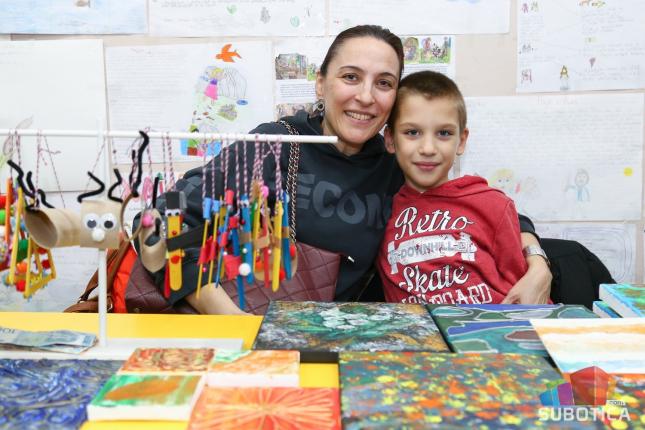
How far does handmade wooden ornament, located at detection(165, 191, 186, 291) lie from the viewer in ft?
2.76

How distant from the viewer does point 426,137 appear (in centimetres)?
135

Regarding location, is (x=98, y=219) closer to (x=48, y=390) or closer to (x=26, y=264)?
(x=26, y=264)

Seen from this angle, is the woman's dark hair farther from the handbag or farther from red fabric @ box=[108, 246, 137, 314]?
red fabric @ box=[108, 246, 137, 314]

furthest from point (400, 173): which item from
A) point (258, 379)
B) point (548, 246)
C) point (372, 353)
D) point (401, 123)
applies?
point (258, 379)

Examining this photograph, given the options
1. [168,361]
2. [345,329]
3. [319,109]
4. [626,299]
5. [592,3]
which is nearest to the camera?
[168,361]

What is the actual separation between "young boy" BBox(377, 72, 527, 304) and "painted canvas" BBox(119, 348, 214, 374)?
0.63 meters

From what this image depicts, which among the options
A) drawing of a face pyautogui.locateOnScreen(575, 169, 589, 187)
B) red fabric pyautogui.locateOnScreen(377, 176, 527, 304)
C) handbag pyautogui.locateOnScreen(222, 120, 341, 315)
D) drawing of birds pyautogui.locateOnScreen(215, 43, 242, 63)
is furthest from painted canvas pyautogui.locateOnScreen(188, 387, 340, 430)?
drawing of a face pyautogui.locateOnScreen(575, 169, 589, 187)

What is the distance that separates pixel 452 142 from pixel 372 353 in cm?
74

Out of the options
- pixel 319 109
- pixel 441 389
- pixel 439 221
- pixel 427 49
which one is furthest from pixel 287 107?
pixel 441 389

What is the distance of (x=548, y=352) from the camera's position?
79cm

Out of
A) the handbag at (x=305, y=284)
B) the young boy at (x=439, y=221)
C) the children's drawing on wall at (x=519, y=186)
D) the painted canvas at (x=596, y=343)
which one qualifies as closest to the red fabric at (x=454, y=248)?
the young boy at (x=439, y=221)

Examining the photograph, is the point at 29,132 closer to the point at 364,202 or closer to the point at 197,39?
the point at 364,202

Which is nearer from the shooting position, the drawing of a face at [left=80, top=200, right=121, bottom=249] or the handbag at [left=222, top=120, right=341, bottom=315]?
the drawing of a face at [left=80, top=200, right=121, bottom=249]

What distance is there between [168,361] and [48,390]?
0.50 ft
